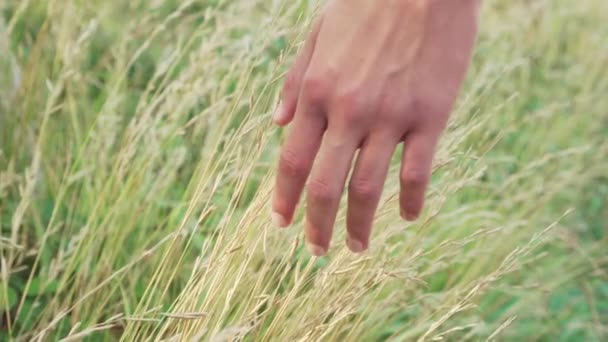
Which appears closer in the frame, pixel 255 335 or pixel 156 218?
pixel 255 335

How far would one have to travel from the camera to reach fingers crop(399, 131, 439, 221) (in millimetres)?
890

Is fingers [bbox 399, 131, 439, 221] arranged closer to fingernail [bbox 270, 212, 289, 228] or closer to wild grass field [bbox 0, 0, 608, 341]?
fingernail [bbox 270, 212, 289, 228]

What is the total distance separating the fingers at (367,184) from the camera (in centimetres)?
88

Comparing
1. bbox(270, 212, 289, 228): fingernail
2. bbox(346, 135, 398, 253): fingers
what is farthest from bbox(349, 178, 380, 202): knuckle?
bbox(270, 212, 289, 228): fingernail

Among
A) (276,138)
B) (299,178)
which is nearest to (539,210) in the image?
(276,138)

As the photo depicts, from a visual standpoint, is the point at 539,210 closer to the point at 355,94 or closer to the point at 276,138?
the point at 276,138

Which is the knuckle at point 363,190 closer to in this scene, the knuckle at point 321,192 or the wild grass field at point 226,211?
the knuckle at point 321,192

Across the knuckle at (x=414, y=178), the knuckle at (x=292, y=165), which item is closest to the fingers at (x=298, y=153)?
the knuckle at (x=292, y=165)

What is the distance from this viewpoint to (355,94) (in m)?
0.86

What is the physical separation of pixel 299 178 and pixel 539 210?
1687 mm

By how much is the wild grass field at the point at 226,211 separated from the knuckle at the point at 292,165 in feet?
0.68

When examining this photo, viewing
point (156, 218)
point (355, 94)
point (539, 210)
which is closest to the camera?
point (355, 94)

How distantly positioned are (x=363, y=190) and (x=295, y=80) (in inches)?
6.1

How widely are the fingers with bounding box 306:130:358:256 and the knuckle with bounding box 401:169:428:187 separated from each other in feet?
0.22
